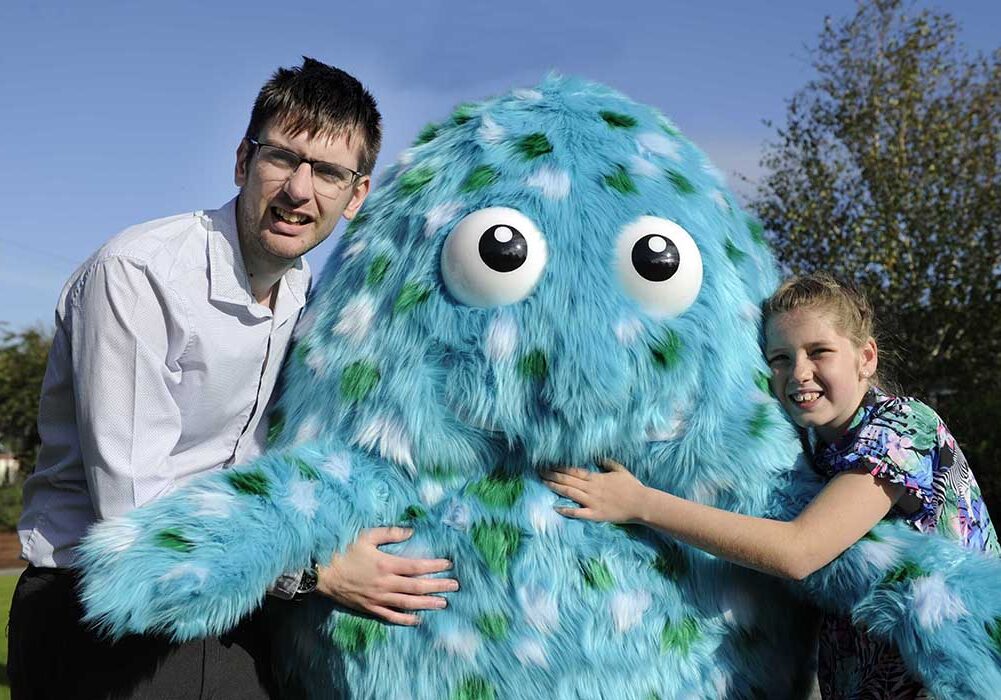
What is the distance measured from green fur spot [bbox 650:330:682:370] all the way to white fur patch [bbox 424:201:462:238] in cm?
60

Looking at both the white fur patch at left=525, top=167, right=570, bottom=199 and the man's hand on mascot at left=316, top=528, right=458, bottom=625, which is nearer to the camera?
the man's hand on mascot at left=316, top=528, right=458, bottom=625

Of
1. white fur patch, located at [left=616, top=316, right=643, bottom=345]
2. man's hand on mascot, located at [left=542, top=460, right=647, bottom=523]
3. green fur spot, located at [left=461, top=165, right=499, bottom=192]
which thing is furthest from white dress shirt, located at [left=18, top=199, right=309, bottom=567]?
white fur patch, located at [left=616, top=316, right=643, bottom=345]

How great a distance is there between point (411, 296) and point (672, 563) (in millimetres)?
891

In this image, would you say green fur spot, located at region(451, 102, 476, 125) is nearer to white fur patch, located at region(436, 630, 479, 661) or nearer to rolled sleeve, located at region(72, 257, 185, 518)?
rolled sleeve, located at region(72, 257, 185, 518)

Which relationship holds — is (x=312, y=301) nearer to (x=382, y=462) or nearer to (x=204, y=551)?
(x=382, y=462)

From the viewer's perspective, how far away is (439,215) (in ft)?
7.70

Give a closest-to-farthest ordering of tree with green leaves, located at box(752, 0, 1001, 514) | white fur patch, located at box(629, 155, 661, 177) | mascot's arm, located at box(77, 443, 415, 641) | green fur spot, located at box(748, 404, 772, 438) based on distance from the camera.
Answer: mascot's arm, located at box(77, 443, 415, 641) < green fur spot, located at box(748, 404, 772, 438) < white fur patch, located at box(629, 155, 661, 177) < tree with green leaves, located at box(752, 0, 1001, 514)

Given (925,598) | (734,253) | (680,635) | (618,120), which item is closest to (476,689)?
(680,635)

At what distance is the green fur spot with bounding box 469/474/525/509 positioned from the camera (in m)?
2.21

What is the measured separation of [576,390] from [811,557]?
64 centimetres

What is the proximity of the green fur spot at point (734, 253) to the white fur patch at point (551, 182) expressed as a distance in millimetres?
461

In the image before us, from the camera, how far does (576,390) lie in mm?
2139

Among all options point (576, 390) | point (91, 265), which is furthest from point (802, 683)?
point (91, 265)

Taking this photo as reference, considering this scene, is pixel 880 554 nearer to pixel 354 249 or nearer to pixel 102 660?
pixel 354 249
